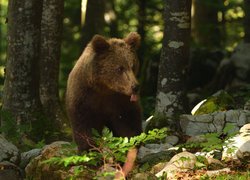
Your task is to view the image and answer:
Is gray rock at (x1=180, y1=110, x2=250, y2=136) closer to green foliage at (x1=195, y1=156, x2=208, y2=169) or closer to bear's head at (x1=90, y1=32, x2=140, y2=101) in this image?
bear's head at (x1=90, y1=32, x2=140, y2=101)

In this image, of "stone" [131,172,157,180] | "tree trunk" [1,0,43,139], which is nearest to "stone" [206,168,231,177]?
"stone" [131,172,157,180]

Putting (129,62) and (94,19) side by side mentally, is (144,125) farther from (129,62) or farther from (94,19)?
(94,19)

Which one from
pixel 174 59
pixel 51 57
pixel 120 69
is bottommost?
pixel 51 57

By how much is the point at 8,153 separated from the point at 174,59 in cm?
321

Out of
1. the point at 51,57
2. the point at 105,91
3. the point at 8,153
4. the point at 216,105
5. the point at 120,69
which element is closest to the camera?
the point at 120,69

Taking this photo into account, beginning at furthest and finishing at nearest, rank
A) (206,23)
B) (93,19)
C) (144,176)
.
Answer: (206,23) → (93,19) → (144,176)

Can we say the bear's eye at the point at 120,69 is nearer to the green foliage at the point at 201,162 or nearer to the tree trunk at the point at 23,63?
the green foliage at the point at 201,162

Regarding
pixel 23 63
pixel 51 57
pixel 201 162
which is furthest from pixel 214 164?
pixel 51 57

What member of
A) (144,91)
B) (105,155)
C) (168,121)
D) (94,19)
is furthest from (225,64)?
(105,155)

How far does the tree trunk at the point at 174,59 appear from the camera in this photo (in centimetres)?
894

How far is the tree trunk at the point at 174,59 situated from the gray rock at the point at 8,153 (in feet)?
8.79

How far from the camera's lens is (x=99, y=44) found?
673 cm

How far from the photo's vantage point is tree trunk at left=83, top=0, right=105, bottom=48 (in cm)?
1546

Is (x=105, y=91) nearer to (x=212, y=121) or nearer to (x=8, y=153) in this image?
(x=8, y=153)
